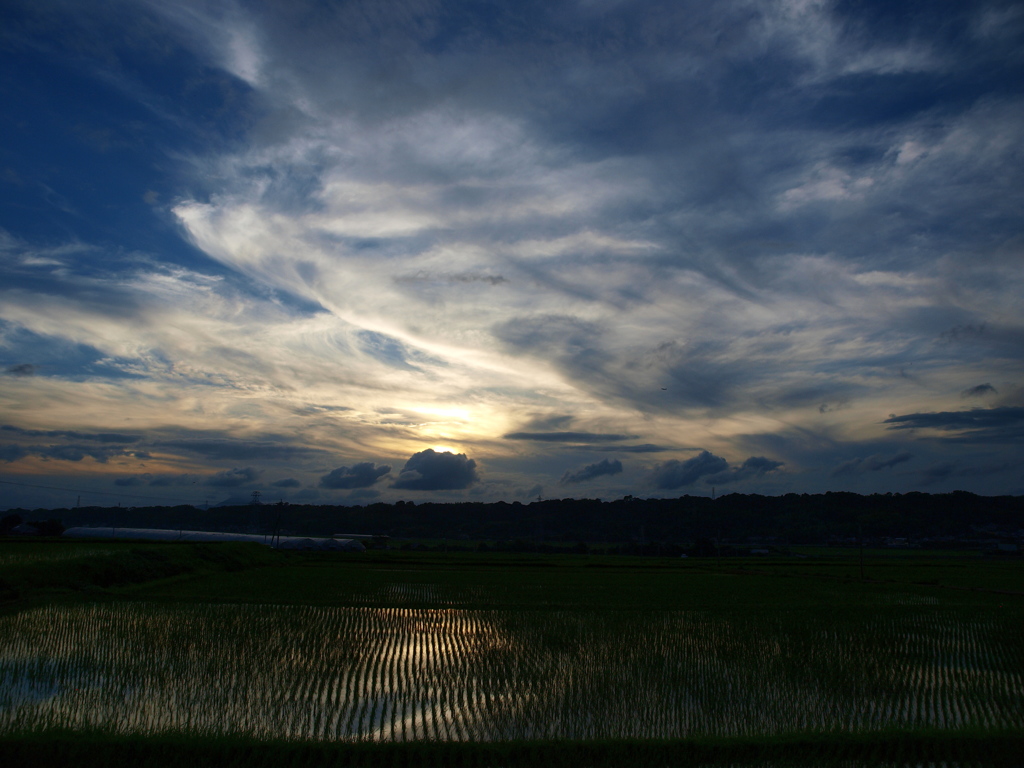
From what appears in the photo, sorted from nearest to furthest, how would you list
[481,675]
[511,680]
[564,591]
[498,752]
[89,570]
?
[498,752] < [511,680] < [481,675] < [89,570] < [564,591]

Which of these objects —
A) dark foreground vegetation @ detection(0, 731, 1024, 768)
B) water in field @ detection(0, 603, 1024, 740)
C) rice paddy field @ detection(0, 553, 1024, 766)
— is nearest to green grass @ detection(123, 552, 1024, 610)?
rice paddy field @ detection(0, 553, 1024, 766)

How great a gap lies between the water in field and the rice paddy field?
44mm

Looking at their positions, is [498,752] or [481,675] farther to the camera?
[481,675]

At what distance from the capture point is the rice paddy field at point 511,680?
6.60m

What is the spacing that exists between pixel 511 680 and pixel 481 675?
22.2 inches

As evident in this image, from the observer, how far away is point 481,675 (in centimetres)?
930

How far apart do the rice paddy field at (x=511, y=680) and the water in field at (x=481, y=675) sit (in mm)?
44

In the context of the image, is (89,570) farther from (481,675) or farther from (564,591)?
(481,675)

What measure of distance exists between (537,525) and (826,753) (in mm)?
115142

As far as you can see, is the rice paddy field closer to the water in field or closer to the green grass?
the water in field

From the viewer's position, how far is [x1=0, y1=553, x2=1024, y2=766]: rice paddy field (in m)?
6.60

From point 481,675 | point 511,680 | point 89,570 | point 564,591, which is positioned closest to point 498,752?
point 511,680

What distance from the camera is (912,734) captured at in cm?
706

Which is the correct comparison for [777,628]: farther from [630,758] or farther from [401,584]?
[401,584]
